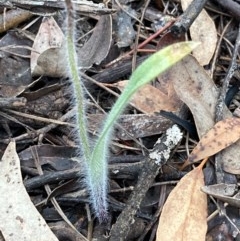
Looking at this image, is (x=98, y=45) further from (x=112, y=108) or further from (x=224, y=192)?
(x=112, y=108)

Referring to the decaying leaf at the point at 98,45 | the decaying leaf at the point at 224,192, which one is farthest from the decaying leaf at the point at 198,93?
the decaying leaf at the point at 98,45

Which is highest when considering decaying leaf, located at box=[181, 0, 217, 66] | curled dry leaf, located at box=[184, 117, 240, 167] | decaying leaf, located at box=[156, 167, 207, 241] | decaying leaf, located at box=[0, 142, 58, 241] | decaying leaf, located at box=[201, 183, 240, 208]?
decaying leaf, located at box=[181, 0, 217, 66]

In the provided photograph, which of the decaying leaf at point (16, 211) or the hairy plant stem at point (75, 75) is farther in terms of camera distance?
the decaying leaf at point (16, 211)

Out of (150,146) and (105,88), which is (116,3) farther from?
(150,146)

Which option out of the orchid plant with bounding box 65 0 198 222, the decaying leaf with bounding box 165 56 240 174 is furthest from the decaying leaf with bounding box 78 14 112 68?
the orchid plant with bounding box 65 0 198 222

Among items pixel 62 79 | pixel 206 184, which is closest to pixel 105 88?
pixel 62 79

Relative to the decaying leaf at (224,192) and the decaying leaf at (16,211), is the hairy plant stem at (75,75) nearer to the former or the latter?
the decaying leaf at (16,211)

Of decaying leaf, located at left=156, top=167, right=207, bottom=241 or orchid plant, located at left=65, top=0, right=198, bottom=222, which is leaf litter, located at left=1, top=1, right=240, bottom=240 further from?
orchid plant, located at left=65, top=0, right=198, bottom=222
